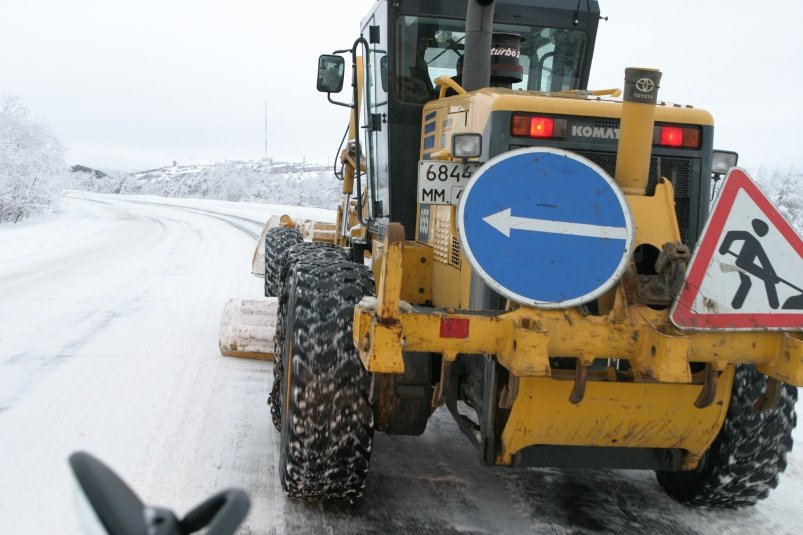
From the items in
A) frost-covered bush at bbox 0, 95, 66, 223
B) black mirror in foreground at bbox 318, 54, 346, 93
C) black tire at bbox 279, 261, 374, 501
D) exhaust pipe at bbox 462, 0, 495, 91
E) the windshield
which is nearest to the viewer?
black tire at bbox 279, 261, 374, 501

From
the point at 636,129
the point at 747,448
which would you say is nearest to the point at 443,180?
the point at 636,129

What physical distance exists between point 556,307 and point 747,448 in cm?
143

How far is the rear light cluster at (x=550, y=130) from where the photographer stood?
3.60 metres

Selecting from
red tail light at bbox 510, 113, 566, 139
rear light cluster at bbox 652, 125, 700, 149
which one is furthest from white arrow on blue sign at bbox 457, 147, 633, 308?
rear light cluster at bbox 652, 125, 700, 149

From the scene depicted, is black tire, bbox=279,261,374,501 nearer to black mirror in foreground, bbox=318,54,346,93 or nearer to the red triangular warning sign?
the red triangular warning sign

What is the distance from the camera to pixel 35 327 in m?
7.53

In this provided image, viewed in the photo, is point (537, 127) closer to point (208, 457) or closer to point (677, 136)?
point (677, 136)

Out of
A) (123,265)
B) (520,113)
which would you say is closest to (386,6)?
(520,113)

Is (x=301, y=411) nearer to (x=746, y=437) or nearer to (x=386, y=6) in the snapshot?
(x=746, y=437)

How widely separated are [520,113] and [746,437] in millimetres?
1897

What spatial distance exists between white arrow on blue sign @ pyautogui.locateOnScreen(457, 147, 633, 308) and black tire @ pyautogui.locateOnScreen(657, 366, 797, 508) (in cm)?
112

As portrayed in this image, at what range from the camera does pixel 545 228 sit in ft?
10.3

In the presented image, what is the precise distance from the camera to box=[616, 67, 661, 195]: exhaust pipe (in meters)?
3.30

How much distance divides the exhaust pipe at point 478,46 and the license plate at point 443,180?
79cm
